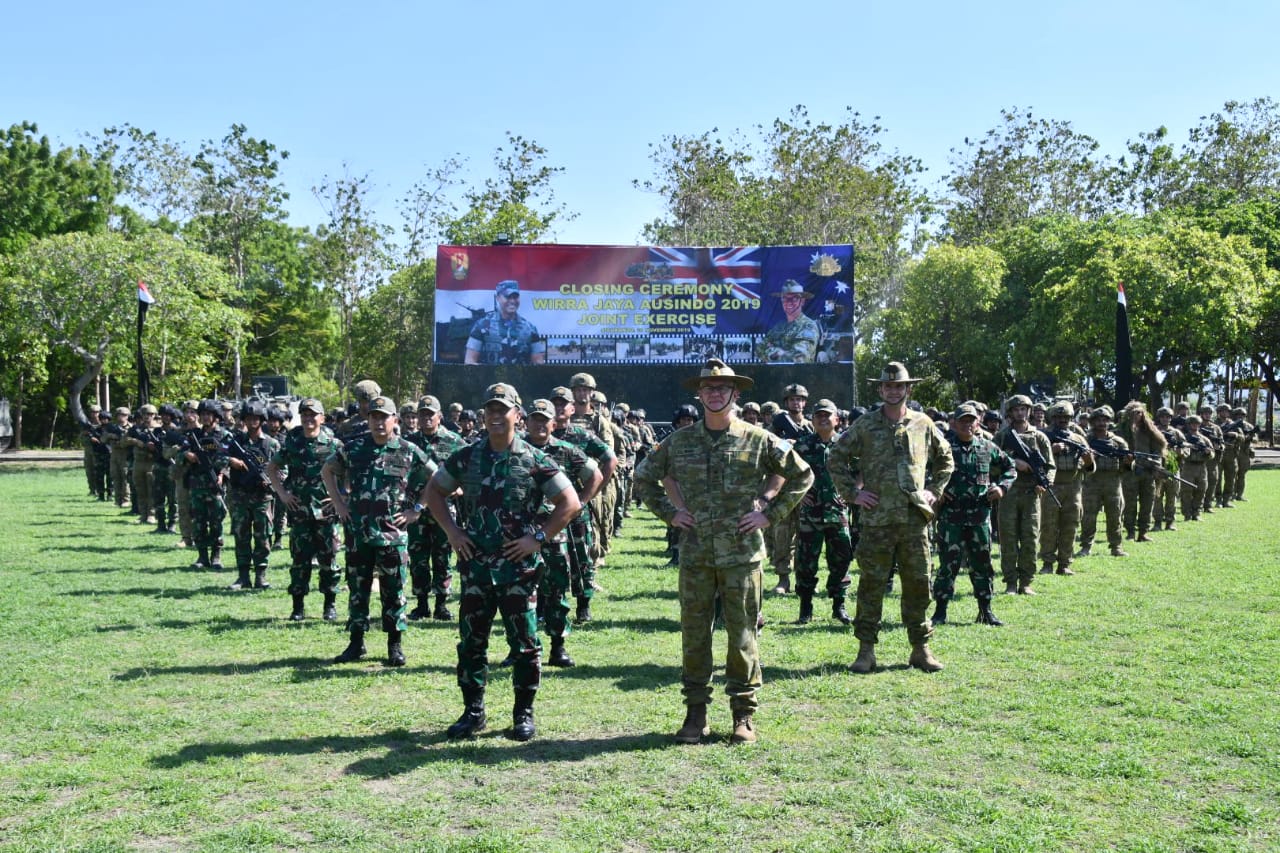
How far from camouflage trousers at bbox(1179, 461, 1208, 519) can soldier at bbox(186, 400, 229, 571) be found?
16295mm

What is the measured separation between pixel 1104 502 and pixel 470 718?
1141cm

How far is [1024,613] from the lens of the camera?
11.1 meters

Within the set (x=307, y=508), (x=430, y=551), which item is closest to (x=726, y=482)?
(x=430, y=551)

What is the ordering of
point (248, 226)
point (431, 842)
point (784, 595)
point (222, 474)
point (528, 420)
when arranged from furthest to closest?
point (248, 226), point (222, 474), point (784, 595), point (528, 420), point (431, 842)

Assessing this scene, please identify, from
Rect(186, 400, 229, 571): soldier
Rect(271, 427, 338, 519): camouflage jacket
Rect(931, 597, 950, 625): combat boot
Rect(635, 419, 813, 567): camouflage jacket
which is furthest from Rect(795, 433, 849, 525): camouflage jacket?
Rect(186, 400, 229, 571): soldier

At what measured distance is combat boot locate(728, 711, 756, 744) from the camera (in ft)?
22.7

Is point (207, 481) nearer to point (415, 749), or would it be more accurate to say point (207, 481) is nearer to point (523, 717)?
point (415, 749)

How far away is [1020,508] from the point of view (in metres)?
12.3

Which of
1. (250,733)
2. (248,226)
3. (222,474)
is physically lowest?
(250,733)

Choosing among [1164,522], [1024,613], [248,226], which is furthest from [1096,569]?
[248,226]

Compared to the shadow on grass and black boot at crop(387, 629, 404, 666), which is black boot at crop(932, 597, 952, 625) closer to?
the shadow on grass

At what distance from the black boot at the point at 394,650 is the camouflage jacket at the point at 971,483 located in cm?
492

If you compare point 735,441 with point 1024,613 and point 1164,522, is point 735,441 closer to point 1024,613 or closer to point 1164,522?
point 1024,613

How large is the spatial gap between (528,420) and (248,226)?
48609mm
